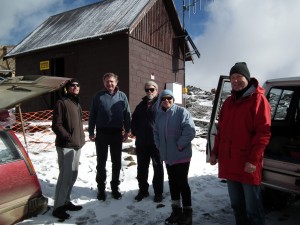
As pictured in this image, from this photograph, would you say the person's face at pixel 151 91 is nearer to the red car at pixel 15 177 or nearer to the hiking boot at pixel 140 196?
the hiking boot at pixel 140 196

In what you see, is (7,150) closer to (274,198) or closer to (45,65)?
(274,198)

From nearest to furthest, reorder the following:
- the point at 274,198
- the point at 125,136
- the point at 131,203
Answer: the point at 274,198 → the point at 131,203 → the point at 125,136

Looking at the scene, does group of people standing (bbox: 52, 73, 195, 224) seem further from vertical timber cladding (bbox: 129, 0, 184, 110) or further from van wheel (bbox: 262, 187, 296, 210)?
vertical timber cladding (bbox: 129, 0, 184, 110)

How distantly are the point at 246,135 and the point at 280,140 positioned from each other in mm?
1989

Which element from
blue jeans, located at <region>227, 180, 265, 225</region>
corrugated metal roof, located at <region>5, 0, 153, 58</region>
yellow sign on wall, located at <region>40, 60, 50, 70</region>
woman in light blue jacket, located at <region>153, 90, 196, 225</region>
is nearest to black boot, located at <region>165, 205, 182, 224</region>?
woman in light blue jacket, located at <region>153, 90, 196, 225</region>

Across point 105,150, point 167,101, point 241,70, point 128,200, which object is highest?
point 241,70

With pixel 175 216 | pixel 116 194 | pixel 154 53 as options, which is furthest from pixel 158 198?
pixel 154 53

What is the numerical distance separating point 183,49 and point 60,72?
694cm

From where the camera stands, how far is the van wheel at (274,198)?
454cm

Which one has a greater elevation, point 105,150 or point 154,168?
point 105,150

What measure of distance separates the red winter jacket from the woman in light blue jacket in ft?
2.31

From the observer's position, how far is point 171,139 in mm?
3936

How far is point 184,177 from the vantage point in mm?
3928

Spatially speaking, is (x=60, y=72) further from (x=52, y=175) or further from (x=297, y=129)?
(x=297, y=129)
